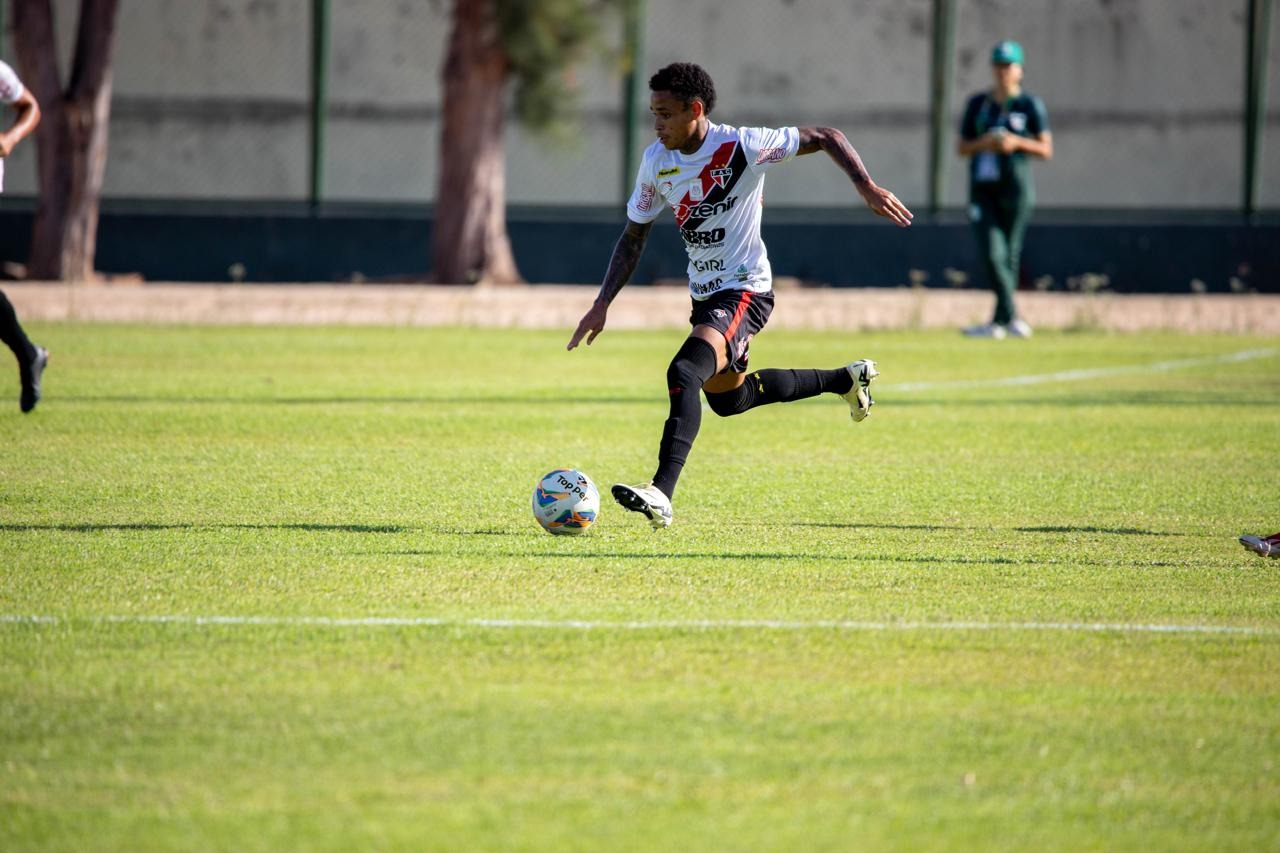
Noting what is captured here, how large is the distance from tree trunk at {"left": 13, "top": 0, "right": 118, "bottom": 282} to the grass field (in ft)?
36.6

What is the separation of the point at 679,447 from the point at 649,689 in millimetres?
2539

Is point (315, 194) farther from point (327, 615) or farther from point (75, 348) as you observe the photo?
point (327, 615)

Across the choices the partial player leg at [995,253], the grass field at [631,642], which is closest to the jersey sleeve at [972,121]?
the partial player leg at [995,253]

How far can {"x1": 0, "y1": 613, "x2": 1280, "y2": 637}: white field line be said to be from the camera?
570 centimetres

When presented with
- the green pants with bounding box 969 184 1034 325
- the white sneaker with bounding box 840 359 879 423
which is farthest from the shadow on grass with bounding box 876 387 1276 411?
the green pants with bounding box 969 184 1034 325

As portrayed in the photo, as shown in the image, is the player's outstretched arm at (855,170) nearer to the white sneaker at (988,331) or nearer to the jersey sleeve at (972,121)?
the jersey sleeve at (972,121)

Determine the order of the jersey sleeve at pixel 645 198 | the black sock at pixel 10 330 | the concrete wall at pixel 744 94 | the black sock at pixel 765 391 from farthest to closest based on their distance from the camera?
the concrete wall at pixel 744 94, the black sock at pixel 10 330, the black sock at pixel 765 391, the jersey sleeve at pixel 645 198

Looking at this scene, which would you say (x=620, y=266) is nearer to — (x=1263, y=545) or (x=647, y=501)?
(x=647, y=501)

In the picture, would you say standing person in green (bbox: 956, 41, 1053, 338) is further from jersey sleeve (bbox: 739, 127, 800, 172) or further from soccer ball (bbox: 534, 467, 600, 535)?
soccer ball (bbox: 534, 467, 600, 535)

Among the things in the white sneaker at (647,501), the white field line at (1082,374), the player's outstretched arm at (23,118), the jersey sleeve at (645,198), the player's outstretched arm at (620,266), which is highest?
the player's outstretched arm at (23,118)

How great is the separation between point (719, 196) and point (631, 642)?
2.84 metres

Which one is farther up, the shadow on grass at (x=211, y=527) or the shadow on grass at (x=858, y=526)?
the shadow on grass at (x=858, y=526)

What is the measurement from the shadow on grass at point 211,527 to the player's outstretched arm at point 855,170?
2.27 meters

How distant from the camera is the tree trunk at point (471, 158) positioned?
2273 centimetres
